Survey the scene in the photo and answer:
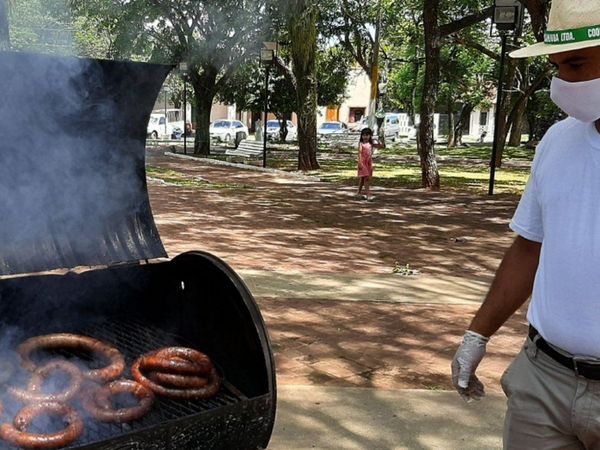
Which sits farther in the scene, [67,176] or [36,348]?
[67,176]

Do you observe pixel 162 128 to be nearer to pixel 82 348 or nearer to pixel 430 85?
pixel 430 85

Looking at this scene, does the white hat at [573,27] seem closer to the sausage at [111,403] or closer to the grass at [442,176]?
the sausage at [111,403]

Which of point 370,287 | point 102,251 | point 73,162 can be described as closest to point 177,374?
point 102,251

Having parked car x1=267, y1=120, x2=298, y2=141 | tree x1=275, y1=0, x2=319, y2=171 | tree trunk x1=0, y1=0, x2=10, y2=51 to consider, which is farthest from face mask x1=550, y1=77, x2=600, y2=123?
parked car x1=267, y1=120, x2=298, y2=141

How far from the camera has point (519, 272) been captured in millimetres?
2127

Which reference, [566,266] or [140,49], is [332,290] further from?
[140,49]

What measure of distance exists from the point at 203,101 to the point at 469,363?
2459 cm

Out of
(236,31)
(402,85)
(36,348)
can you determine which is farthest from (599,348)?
(402,85)

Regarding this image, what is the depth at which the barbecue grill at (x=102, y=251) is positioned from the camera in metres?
2.71

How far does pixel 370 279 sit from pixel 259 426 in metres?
4.01

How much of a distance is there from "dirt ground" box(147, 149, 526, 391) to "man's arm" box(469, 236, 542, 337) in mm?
1827

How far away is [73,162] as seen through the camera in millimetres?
3037

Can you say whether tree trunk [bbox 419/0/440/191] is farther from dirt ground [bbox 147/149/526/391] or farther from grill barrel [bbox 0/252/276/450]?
grill barrel [bbox 0/252/276/450]

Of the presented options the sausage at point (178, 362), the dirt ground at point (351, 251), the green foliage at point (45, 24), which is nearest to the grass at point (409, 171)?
the dirt ground at point (351, 251)
